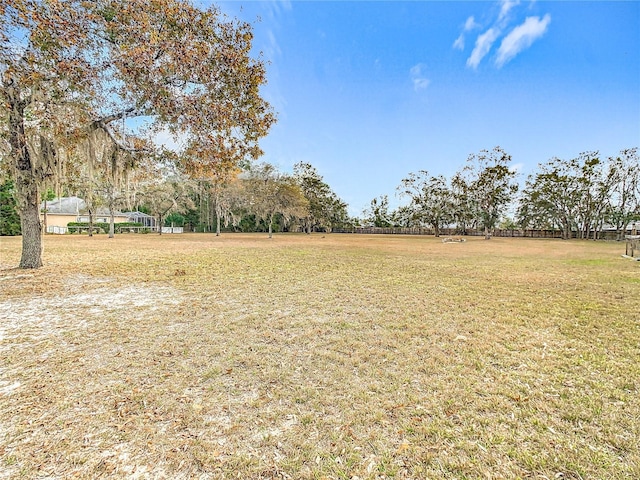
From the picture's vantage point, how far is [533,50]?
477 inches

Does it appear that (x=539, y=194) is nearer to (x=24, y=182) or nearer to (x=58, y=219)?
(x=24, y=182)

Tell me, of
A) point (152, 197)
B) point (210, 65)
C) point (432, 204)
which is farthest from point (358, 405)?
point (432, 204)

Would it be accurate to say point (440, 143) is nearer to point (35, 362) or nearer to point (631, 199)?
point (631, 199)

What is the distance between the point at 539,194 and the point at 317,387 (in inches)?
1454

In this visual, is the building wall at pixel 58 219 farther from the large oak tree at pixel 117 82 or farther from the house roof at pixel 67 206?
the large oak tree at pixel 117 82

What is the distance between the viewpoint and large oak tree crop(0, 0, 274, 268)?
498cm

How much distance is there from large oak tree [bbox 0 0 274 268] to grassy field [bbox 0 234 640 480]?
353 centimetres

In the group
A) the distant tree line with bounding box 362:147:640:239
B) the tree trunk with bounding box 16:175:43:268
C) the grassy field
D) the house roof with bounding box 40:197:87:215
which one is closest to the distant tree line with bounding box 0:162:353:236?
the house roof with bounding box 40:197:87:215

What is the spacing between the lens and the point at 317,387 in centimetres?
236

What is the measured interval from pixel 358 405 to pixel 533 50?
15.8 meters

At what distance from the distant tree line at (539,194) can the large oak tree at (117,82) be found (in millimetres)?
29262

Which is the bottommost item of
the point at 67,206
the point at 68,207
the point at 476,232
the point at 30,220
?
the point at 476,232

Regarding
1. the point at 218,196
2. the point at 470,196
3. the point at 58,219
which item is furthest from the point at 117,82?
the point at 58,219

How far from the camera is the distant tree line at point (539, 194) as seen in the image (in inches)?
1104
